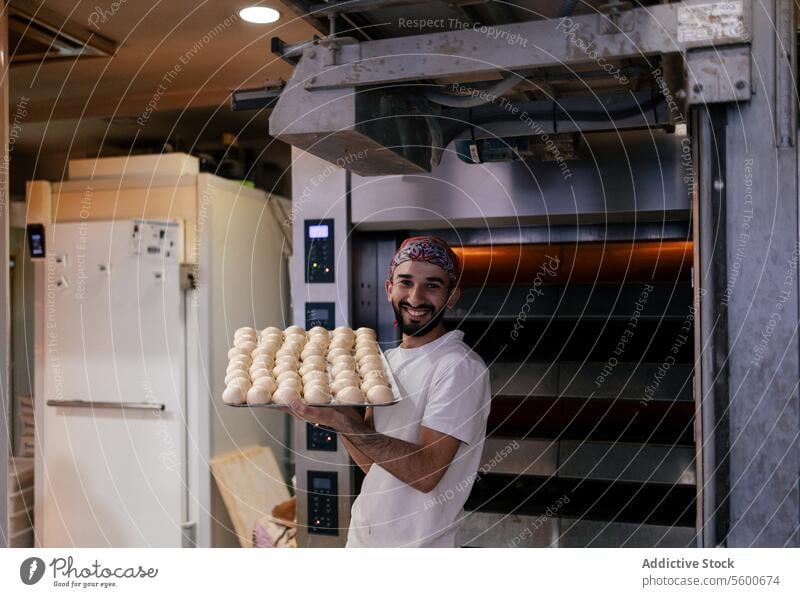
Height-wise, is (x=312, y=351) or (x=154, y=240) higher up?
(x=154, y=240)

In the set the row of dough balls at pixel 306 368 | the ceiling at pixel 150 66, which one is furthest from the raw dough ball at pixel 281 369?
the ceiling at pixel 150 66

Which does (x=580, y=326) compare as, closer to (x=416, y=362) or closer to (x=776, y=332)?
(x=416, y=362)

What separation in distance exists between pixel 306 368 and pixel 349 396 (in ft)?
0.60

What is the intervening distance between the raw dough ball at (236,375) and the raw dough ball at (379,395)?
250 mm

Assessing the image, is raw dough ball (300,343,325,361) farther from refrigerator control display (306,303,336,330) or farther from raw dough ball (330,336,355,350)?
refrigerator control display (306,303,336,330)

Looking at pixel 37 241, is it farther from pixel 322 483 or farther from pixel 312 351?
pixel 312 351

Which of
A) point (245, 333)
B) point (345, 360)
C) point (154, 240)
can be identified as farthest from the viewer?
point (154, 240)

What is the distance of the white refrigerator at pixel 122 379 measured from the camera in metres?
3.07

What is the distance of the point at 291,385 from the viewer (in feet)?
4.68

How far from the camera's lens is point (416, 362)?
168 cm

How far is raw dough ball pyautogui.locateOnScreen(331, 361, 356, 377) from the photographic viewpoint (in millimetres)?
1547

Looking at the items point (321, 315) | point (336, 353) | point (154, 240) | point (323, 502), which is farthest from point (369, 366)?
point (154, 240)

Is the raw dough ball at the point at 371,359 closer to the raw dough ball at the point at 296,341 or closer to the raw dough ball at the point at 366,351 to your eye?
the raw dough ball at the point at 366,351

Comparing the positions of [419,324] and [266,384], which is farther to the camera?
[419,324]
